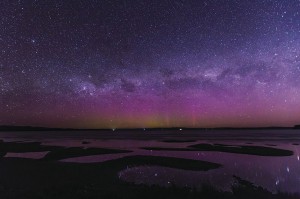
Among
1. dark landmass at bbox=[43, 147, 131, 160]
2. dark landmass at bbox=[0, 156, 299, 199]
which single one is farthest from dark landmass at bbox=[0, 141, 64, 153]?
dark landmass at bbox=[0, 156, 299, 199]

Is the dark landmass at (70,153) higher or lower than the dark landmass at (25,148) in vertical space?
lower

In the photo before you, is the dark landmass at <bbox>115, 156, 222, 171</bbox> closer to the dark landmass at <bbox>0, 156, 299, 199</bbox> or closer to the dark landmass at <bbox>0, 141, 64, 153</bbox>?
the dark landmass at <bbox>0, 156, 299, 199</bbox>

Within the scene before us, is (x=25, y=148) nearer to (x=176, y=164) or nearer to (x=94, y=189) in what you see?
(x=176, y=164)

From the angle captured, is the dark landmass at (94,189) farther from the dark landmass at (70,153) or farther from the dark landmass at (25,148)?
the dark landmass at (25,148)

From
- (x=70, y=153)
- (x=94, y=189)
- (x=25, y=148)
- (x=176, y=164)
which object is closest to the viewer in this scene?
(x=94, y=189)

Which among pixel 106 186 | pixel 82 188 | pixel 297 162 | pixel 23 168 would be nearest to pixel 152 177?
pixel 106 186

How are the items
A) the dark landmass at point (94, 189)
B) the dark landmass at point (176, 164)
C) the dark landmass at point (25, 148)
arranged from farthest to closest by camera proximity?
the dark landmass at point (25, 148), the dark landmass at point (176, 164), the dark landmass at point (94, 189)

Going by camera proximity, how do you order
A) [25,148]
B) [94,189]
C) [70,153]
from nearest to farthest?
[94,189]
[70,153]
[25,148]

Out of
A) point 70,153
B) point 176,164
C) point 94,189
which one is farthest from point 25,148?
point 94,189

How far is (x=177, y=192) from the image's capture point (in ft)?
48.0

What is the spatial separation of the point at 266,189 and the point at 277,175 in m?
5.50

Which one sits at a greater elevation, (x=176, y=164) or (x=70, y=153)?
(x=70, y=153)

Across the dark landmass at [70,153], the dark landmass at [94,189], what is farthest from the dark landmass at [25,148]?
the dark landmass at [94,189]

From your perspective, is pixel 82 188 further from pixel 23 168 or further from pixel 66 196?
pixel 23 168
